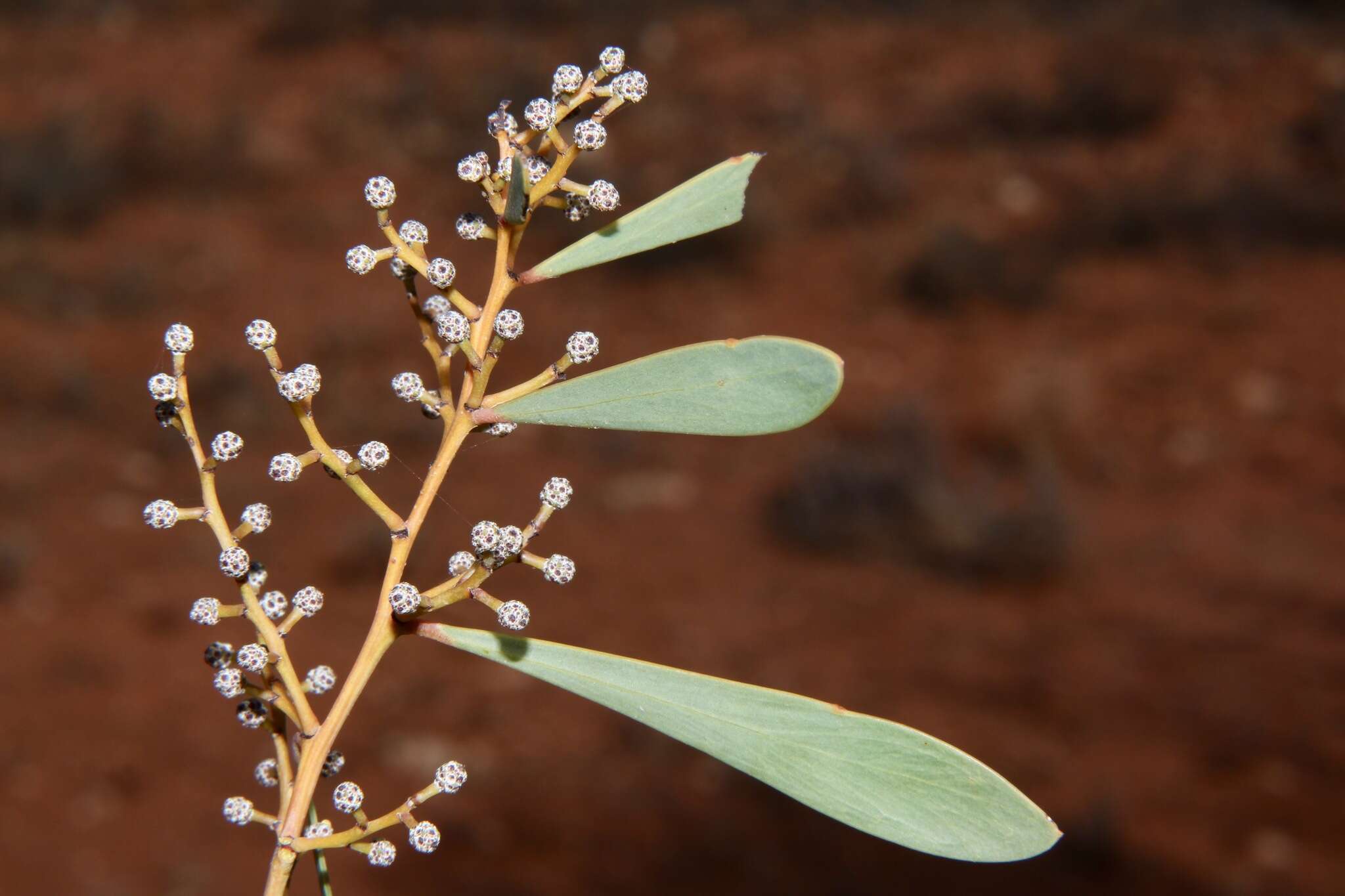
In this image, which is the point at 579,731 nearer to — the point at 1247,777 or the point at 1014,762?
the point at 1014,762

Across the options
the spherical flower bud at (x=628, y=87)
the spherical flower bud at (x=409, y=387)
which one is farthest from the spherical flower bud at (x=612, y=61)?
the spherical flower bud at (x=409, y=387)

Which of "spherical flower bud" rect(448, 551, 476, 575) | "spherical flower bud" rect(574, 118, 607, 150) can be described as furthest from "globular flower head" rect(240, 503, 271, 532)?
"spherical flower bud" rect(574, 118, 607, 150)

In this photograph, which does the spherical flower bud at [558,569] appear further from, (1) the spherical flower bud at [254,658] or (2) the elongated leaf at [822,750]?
(1) the spherical flower bud at [254,658]

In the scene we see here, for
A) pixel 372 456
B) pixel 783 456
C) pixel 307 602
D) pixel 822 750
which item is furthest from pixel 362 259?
pixel 783 456

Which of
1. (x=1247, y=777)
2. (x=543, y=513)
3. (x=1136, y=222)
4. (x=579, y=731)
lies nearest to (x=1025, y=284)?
(x=1136, y=222)

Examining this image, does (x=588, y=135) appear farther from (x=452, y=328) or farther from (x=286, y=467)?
(x=286, y=467)

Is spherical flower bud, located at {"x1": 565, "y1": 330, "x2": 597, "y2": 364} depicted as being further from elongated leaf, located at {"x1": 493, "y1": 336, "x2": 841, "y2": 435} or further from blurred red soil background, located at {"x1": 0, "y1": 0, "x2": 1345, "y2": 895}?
blurred red soil background, located at {"x1": 0, "y1": 0, "x2": 1345, "y2": 895}
